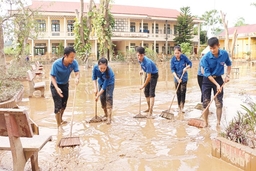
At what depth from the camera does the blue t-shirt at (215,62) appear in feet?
A: 18.0

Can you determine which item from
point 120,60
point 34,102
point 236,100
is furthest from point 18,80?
point 120,60

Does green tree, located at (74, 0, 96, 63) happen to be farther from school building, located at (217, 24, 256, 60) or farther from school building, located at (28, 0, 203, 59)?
school building, located at (217, 24, 256, 60)

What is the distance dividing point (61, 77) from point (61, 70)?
0.20 metres

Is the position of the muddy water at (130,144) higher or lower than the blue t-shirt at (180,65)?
lower

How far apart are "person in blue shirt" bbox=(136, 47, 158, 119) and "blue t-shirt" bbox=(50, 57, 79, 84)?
1.43 meters

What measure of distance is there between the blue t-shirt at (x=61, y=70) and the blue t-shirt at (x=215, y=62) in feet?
8.10

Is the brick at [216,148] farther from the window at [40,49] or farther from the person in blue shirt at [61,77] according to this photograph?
the window at [40,49]

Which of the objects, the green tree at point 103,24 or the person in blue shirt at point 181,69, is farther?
the green tree at point 103,24

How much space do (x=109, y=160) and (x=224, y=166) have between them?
153 centimetres

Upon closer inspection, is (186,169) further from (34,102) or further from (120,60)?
(120,60)

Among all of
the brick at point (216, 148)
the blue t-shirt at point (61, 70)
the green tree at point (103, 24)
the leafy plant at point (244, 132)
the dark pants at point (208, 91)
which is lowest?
the brick at point (216, 148)

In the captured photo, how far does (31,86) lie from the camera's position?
10094 mm

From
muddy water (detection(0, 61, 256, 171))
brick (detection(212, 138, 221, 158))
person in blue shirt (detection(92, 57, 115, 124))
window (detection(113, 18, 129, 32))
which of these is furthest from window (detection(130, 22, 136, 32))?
brick (detection(212, 138, 221, 158))

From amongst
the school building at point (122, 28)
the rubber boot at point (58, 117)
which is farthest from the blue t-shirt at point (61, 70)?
the school building at point (122, 28)
